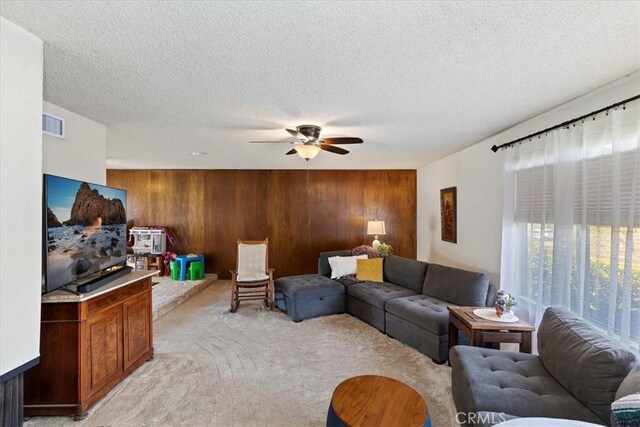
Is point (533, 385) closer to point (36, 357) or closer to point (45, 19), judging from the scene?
point (36, 357)

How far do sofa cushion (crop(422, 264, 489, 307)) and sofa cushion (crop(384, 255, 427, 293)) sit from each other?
141mm

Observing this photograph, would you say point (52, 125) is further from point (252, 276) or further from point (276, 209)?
point (276, 209)

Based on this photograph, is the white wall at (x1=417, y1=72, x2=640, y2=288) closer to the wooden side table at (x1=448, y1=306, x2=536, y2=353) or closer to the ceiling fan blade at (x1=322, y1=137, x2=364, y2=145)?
the wooden side table at (x1=448, y1=306, x2=536, y2=353)

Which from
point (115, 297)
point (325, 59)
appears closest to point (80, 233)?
point (115, 297)

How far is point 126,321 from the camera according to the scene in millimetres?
2621

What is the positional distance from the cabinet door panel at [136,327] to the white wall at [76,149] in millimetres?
1259

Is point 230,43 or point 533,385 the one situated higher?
point 230,43

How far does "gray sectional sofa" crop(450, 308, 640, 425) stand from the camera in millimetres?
1559

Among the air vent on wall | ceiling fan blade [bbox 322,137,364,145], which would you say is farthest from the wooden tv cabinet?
ceiling fan blade [bbox 322,137,364,145]

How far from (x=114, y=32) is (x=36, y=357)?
177cm

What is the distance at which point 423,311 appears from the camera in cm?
319

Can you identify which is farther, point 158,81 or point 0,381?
point 158,81

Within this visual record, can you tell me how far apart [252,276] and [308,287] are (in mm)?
1021

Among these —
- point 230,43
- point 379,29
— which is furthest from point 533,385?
point 230,43
